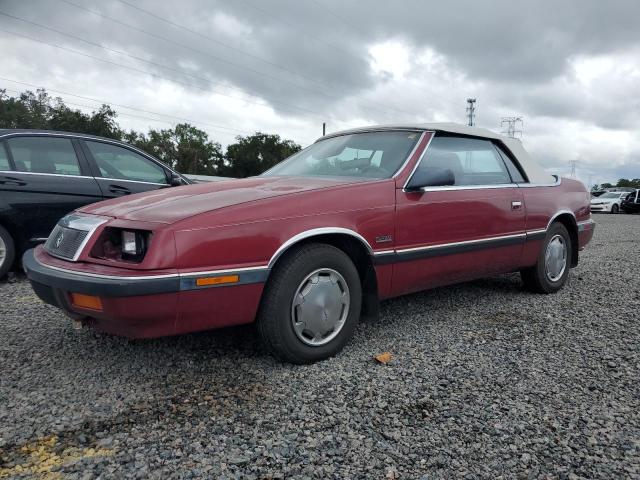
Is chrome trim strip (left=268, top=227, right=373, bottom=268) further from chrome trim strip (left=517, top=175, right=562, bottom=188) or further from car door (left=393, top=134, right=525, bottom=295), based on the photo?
chrome trim strip (left=517, top=175, right=562, bottom=188)

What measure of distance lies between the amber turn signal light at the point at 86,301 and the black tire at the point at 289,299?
2.59 feet

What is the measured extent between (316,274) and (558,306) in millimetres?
2440

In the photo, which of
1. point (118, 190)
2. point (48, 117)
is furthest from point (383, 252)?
point (48, 117)

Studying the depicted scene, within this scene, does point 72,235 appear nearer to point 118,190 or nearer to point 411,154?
point 411,154

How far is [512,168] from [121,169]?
158 inches

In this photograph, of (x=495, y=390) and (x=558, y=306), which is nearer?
(x=495, y=390)

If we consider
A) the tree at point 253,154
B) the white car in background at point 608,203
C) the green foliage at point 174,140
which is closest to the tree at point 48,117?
the green foliage at point 174,140

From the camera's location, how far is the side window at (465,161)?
350 centimetres

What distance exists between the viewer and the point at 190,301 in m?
2.37

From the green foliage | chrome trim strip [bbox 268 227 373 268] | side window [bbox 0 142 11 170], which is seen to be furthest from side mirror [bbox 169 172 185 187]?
the green foliage

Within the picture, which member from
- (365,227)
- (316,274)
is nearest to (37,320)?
(316,274)

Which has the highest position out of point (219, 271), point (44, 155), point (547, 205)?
point (44, 155)

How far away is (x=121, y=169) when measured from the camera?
17.9 ft

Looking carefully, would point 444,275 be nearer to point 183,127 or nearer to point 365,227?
point 365,227
